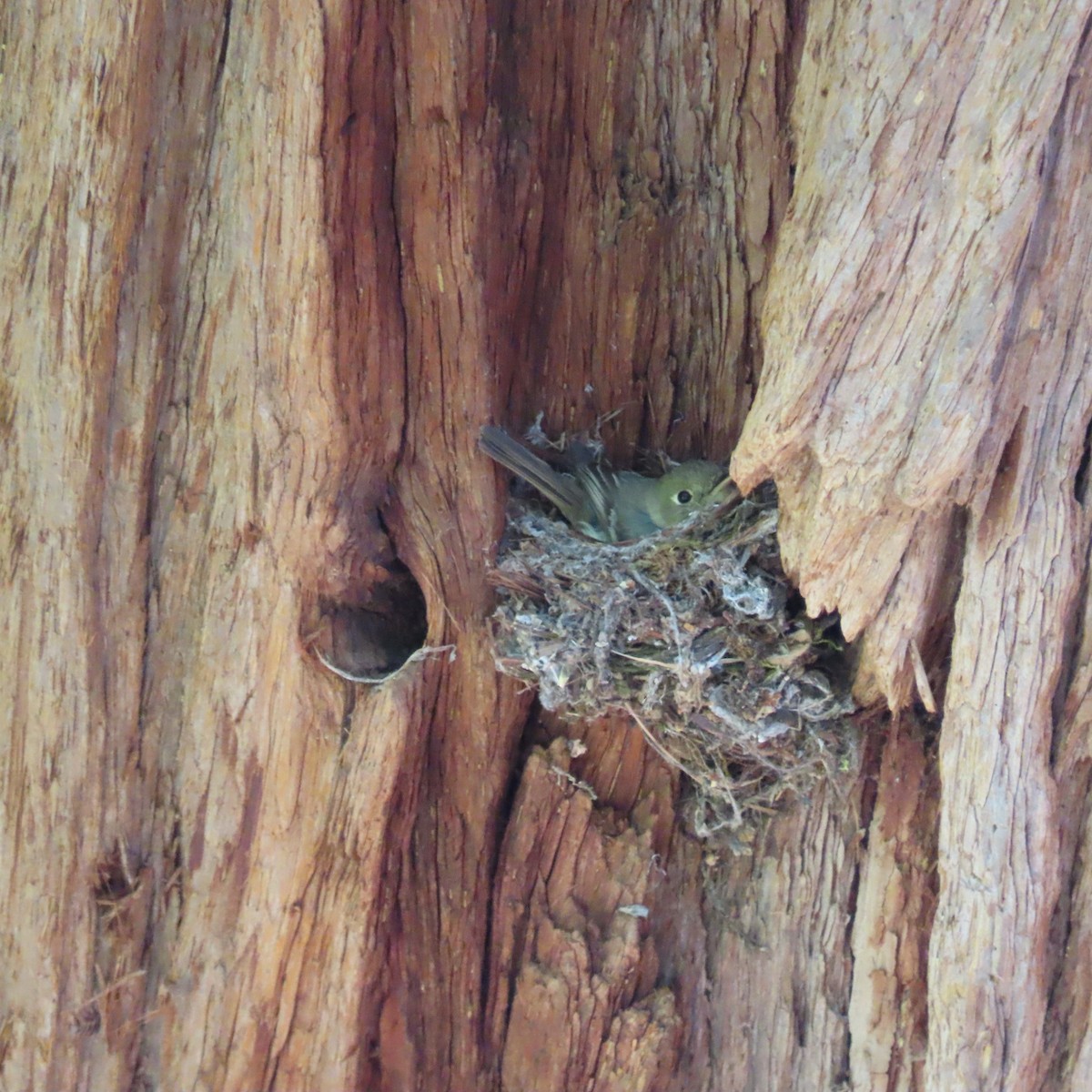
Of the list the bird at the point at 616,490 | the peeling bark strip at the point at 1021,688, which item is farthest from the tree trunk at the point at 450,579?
the bird at the point at 616,490

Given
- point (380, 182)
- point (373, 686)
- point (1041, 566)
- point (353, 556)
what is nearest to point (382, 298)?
point (380, 182)

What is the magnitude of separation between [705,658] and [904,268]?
913 millimetres

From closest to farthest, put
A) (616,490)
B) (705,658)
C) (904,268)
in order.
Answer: (904,268)
(705,658)
(616,490)

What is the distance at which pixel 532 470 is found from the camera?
2.66 meters

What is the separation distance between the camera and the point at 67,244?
233 cm

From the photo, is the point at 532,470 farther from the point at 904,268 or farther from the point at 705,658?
the point at 904,268

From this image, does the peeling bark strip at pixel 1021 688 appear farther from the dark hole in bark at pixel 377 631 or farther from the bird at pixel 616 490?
the dark hole in bark at pixel 377 631

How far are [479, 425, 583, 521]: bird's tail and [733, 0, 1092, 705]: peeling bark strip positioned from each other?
25.8 inches

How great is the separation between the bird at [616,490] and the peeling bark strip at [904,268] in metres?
0.64

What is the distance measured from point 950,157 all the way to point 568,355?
3.71ft

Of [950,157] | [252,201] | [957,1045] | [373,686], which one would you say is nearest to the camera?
[950,157]

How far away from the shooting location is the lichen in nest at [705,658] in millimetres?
2420

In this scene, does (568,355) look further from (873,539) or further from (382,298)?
(873,539)

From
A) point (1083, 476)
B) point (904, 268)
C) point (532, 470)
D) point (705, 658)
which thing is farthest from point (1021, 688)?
point (532, 470)
